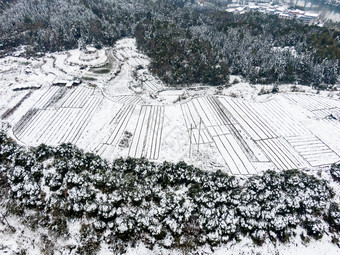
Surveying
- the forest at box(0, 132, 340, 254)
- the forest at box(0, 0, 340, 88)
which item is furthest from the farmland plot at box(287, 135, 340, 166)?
the forest at box(0, 0, 340, 88)

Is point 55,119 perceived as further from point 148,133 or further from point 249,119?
point 249,119

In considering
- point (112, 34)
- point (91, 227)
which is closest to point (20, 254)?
point (91, 227)

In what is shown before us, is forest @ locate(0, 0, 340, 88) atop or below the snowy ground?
atop

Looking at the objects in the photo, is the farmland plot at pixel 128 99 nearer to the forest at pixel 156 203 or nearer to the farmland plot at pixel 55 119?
the farmland plot at pixel 55 119

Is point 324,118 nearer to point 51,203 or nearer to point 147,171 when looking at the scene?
point 147,171

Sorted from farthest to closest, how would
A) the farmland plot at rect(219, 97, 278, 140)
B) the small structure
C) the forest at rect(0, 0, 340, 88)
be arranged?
the forest at rect(0, 0, 340, 88), the small structure, the farmland plot at rect(219, 97, 278, 140)

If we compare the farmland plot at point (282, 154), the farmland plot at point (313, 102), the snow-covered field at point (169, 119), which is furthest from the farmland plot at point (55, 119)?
the farmland plot at point (313, 102)

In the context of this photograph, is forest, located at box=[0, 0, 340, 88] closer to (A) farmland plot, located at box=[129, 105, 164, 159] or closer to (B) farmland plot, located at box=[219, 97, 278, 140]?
(B) farmland plot, located at box=[219, 97, 278, 140]
